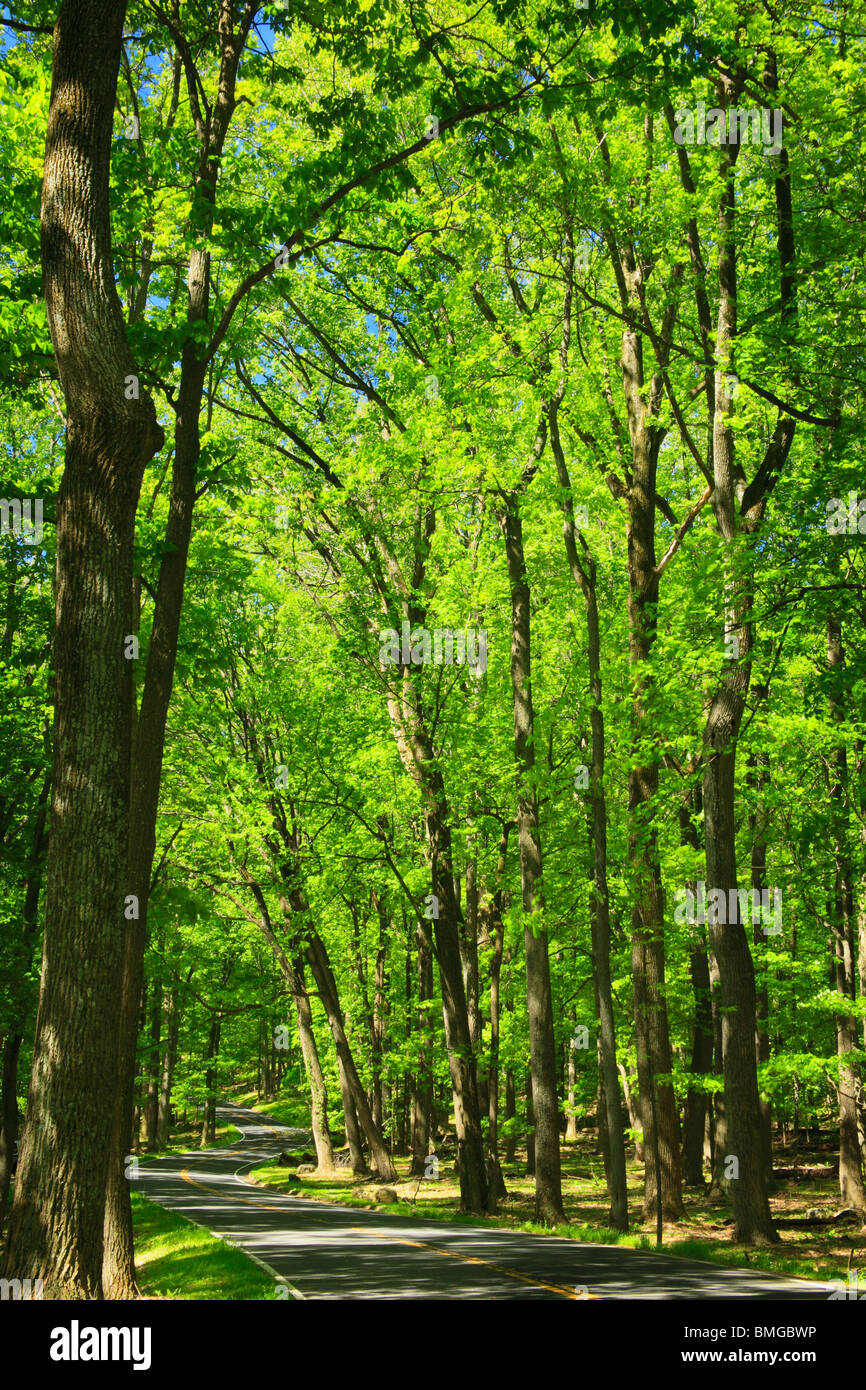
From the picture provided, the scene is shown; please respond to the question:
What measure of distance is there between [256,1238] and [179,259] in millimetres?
13064

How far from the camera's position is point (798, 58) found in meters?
12.3

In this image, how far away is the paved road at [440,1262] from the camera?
340 inches

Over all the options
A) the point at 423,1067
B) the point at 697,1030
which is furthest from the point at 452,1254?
the point at 423,1067

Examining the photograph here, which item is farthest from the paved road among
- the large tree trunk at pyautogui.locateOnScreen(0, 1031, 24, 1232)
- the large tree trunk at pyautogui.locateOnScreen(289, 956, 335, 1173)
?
the large tree trunk at pyautogui.locateOnScreen(289, 956, 335, 1173)

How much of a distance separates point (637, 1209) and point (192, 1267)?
39.3ft

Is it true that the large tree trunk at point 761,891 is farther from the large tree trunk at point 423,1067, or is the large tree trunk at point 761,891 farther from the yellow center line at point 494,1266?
the yellow center line at point 494,1266

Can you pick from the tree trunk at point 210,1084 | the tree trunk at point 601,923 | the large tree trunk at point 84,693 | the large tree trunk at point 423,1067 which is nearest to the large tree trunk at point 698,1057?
the tree trunk at point 601,923

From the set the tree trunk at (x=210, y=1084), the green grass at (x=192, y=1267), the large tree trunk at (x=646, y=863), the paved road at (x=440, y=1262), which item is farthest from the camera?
the tree trunk at (x=210, y=1084)

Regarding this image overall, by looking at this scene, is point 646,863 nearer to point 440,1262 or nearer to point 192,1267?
point 440,1262

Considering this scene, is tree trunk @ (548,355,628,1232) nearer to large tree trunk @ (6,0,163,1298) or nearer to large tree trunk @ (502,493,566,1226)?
large tree trunk @ (502,493,566,1226)

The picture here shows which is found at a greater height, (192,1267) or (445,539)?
(445,539)

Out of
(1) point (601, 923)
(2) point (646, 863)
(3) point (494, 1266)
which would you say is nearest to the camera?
(3) point (494, 1266)

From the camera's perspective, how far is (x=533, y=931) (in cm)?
1697

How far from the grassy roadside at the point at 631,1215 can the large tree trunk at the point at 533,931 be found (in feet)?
2.75
